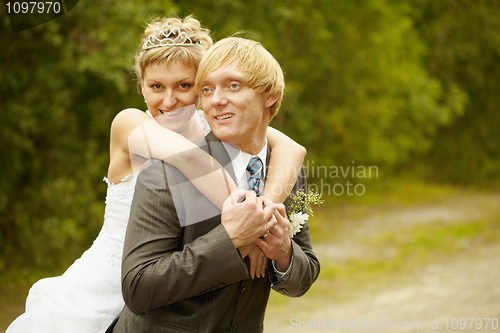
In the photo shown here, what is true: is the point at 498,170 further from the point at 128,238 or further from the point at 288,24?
the point at 128,238

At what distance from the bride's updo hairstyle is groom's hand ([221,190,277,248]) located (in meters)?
1.01

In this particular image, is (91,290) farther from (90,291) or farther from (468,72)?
(468,72)

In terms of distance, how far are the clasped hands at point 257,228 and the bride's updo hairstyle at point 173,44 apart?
99cm

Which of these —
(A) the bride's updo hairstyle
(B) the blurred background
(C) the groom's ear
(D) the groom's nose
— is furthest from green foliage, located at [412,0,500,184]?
(D) the groom's nose

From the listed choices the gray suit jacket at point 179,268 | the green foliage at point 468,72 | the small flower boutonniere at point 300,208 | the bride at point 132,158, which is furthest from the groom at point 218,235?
the green foliage at point 468,72

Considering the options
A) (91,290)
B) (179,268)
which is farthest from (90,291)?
(179,268)

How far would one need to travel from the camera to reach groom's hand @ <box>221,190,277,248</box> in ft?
5.88

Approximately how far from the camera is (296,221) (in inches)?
85.7

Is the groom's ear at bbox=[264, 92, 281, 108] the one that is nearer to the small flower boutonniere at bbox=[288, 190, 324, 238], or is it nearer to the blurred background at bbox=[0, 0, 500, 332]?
the small flower boutonniere at bbox=[288, 190, 324, 238]

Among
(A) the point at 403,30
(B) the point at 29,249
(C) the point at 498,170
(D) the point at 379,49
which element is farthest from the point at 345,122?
(B) the point at 29,249

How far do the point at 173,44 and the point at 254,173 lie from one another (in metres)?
0.90

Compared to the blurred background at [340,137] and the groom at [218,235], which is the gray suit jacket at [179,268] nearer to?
the groom at [218,235]

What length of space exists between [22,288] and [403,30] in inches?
556

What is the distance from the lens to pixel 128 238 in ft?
5.99
